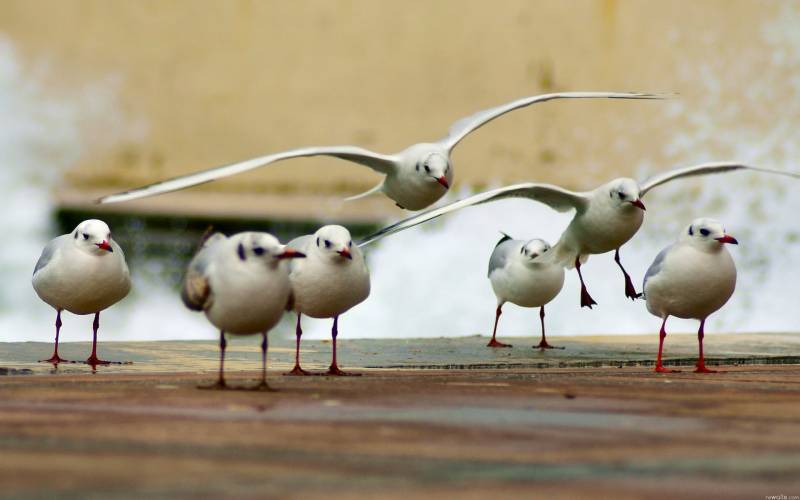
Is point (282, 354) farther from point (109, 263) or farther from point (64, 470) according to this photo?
point (64, 470)

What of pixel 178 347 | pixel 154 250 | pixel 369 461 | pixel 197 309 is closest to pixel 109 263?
pixel 178 347

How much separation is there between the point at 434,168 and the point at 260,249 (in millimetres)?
4187

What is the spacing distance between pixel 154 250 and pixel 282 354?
17.4 metres

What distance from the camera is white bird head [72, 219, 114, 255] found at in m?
10.1

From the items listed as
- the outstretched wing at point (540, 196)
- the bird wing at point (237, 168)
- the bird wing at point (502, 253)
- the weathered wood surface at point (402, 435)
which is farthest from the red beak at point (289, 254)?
the bird wing at point (502, 253)

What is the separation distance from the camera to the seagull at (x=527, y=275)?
13195mm

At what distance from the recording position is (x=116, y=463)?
4.73 metres

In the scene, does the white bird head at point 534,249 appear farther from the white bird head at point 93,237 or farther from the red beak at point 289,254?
the red beak at point 289,254

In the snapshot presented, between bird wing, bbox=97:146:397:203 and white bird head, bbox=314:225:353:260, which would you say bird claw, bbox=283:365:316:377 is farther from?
bird wing, bbox=97:146:397:203

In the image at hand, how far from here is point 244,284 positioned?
723cm

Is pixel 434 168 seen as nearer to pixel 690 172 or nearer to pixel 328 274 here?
pixel 690 172

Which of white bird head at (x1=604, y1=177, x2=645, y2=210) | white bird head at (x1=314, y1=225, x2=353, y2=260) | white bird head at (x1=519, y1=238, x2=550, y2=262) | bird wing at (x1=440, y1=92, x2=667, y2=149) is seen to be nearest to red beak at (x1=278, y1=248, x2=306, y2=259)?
white bird head at (x1=314, y1=225, x2=353, y2=260)

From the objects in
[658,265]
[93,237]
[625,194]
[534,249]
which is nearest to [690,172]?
[625,194]

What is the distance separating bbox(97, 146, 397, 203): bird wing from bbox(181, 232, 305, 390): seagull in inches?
22.0
